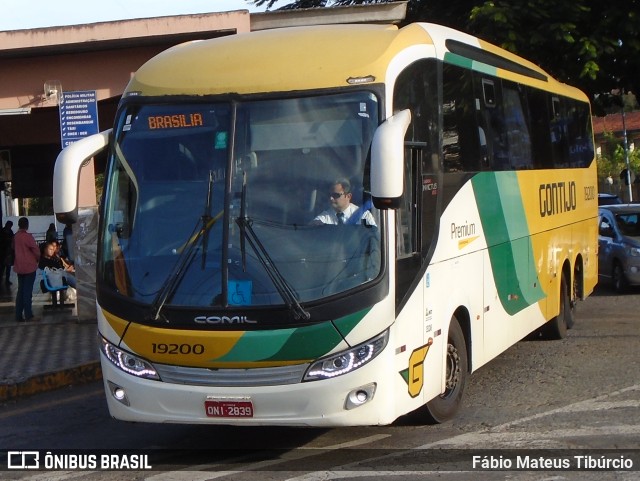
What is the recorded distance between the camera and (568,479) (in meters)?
6.76

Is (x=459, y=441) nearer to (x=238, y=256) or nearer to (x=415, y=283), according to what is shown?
(x=415, y=283)

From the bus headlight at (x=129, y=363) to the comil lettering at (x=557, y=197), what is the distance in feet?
20.3

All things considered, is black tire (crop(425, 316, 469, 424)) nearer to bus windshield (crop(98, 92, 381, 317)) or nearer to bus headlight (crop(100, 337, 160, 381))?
bus windshield (crop(98, 92, 381, 317))

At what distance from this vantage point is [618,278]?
765 inches

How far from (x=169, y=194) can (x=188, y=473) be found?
6.40 feet

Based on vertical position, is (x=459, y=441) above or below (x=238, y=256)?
below

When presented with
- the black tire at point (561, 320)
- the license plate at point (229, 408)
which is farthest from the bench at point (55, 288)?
the license plate at point (229, 408)

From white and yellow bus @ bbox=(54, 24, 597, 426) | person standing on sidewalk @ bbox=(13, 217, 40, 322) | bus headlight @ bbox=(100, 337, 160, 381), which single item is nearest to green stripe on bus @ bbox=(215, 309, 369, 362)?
white and yellow bus @ bbox=(54, 24, 597, 426)

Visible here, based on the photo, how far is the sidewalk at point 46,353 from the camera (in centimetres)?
1155

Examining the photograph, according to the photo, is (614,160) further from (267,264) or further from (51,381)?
(267,264)

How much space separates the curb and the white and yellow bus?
3981 millimetres

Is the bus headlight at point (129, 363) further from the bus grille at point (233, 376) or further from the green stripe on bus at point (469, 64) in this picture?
the green stripe on bus at point (469, 64)

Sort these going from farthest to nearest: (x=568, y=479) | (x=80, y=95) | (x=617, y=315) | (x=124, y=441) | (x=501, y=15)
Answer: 1. (x=501, y=15)
2. (x=617, y=315)
3. (x=80, y=95)
4. (x=124, y=441)
5. (x=568, y=479)

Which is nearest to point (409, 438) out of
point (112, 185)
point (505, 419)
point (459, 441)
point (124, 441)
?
point (459, 441)
